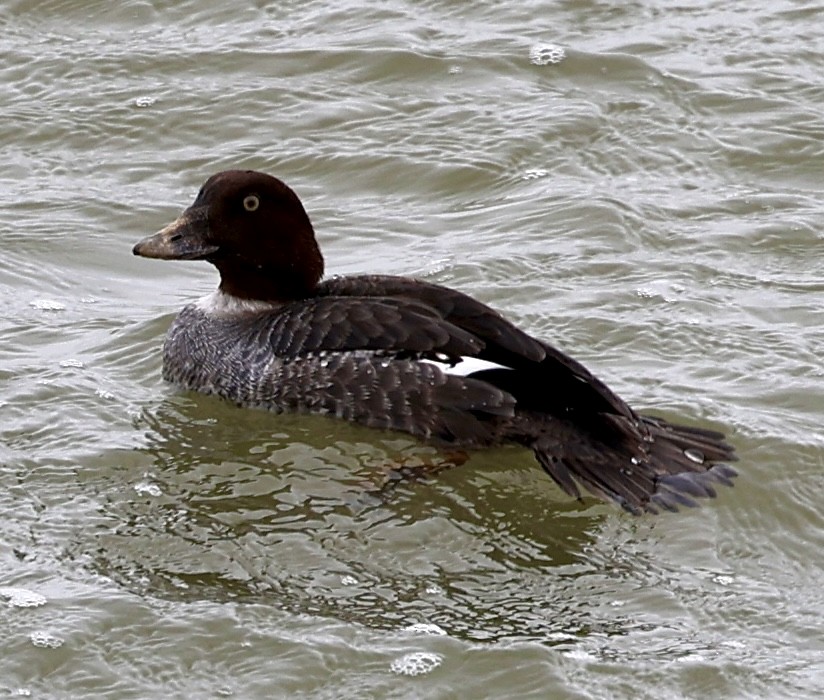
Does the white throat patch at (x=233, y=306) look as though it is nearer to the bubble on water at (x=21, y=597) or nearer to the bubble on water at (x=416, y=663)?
the bubble on water at (x=21, y=597)

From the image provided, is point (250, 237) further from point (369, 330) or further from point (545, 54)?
point (545, 54)

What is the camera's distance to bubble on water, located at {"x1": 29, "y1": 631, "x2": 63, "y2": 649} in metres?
5.81

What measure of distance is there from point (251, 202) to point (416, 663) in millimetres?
2778

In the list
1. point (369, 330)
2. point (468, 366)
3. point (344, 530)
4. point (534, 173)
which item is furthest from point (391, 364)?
point (534, 173)

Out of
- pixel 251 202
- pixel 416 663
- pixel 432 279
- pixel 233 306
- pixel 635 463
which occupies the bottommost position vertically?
pixel 416 663

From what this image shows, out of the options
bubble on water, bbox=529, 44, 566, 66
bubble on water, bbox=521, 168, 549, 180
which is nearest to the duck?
bubble on water, bbox=521, 168, 549, 180

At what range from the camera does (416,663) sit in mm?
5754

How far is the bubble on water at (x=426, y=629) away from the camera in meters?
5.91

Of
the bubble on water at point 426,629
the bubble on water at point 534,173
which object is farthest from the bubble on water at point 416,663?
the bubble on water at point 534,173

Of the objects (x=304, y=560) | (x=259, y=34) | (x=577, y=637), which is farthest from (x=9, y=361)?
(x=259, y=34)

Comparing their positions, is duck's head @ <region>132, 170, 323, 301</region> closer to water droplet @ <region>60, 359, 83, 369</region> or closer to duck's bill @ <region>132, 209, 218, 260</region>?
duck's bill @ <region>132, 209, 218, 260</region>

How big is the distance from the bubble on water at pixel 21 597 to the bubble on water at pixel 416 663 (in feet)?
4.02

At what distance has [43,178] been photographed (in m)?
9.99

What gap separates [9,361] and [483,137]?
10.9ft
